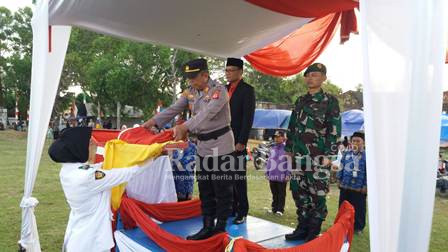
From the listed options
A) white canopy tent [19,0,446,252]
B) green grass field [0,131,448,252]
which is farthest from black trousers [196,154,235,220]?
green grass field [0,131,448,252]

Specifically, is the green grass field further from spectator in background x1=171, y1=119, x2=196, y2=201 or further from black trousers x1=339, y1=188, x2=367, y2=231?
spectator in background x1=171, y1=119, x2=196, y2=201

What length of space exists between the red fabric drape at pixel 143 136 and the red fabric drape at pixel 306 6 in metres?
1.70

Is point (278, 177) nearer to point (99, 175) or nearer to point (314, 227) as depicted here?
point (314, 227)

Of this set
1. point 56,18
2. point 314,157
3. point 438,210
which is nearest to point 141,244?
point 314,157

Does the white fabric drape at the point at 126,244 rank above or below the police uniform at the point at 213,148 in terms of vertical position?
below

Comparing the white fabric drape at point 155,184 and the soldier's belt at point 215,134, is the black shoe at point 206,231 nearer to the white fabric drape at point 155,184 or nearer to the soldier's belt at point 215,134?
the soldier's belt at point 215,134

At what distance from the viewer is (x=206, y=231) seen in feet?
10.9

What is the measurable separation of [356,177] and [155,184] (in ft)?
8.79

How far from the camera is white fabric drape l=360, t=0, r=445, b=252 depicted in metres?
1.70

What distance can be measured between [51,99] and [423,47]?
10.2ft

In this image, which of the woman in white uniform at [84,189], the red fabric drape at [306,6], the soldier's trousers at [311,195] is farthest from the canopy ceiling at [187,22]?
the soldier's trousers at [311,195]

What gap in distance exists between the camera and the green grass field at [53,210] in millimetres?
4621

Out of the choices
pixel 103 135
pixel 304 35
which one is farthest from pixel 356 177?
pixel 103 135

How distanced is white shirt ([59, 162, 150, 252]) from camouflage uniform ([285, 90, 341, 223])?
1.59 meters
